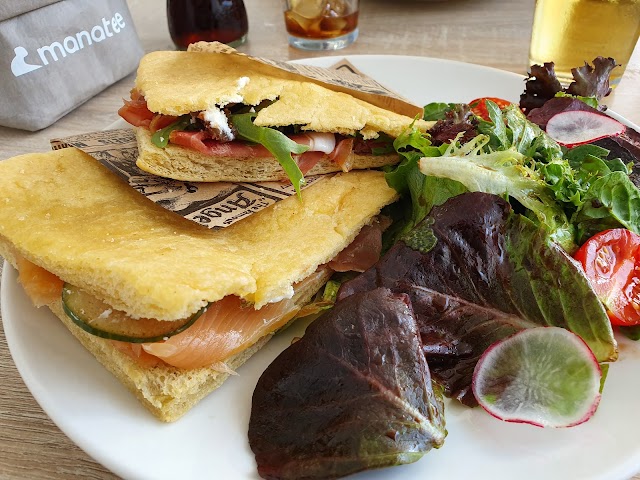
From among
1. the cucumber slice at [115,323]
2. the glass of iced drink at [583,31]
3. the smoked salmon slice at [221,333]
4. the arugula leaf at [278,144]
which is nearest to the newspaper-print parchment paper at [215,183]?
the arugula leaf at [278,144]

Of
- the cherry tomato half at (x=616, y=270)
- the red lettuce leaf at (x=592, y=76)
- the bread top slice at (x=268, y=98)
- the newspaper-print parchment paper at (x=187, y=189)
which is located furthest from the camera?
the red lettuce leaf at (x=592, y=76)

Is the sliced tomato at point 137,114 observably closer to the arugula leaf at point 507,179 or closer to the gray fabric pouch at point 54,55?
the gray fabric pouch at point 54,55

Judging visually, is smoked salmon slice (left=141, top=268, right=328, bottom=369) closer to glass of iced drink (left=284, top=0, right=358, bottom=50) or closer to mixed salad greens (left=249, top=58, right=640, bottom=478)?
mixed salad greens (left=249, top=58, right=640, bottom=478)

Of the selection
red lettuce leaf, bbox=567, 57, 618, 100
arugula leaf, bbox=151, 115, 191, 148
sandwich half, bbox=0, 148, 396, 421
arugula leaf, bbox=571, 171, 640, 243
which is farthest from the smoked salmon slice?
red lettuce leaf, bbox=567, 57, 618, 100

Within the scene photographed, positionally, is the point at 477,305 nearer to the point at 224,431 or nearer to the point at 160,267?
the point at 224,431

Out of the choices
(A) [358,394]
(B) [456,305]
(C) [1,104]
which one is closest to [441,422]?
(A) [358,394]

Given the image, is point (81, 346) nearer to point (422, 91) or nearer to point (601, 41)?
point (422, 91)

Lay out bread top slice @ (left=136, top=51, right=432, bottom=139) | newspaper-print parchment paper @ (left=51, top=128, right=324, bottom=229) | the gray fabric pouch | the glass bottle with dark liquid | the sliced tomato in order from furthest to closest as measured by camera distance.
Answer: the glass bottle with dark liquid → the gray fabric pouch → the sliced tomato → bread top slice @ (left=136, top=51, right=432, bottom=139) → newspaper-print parchment paper @ (left=51, top=128, right=324, bottom=229)
